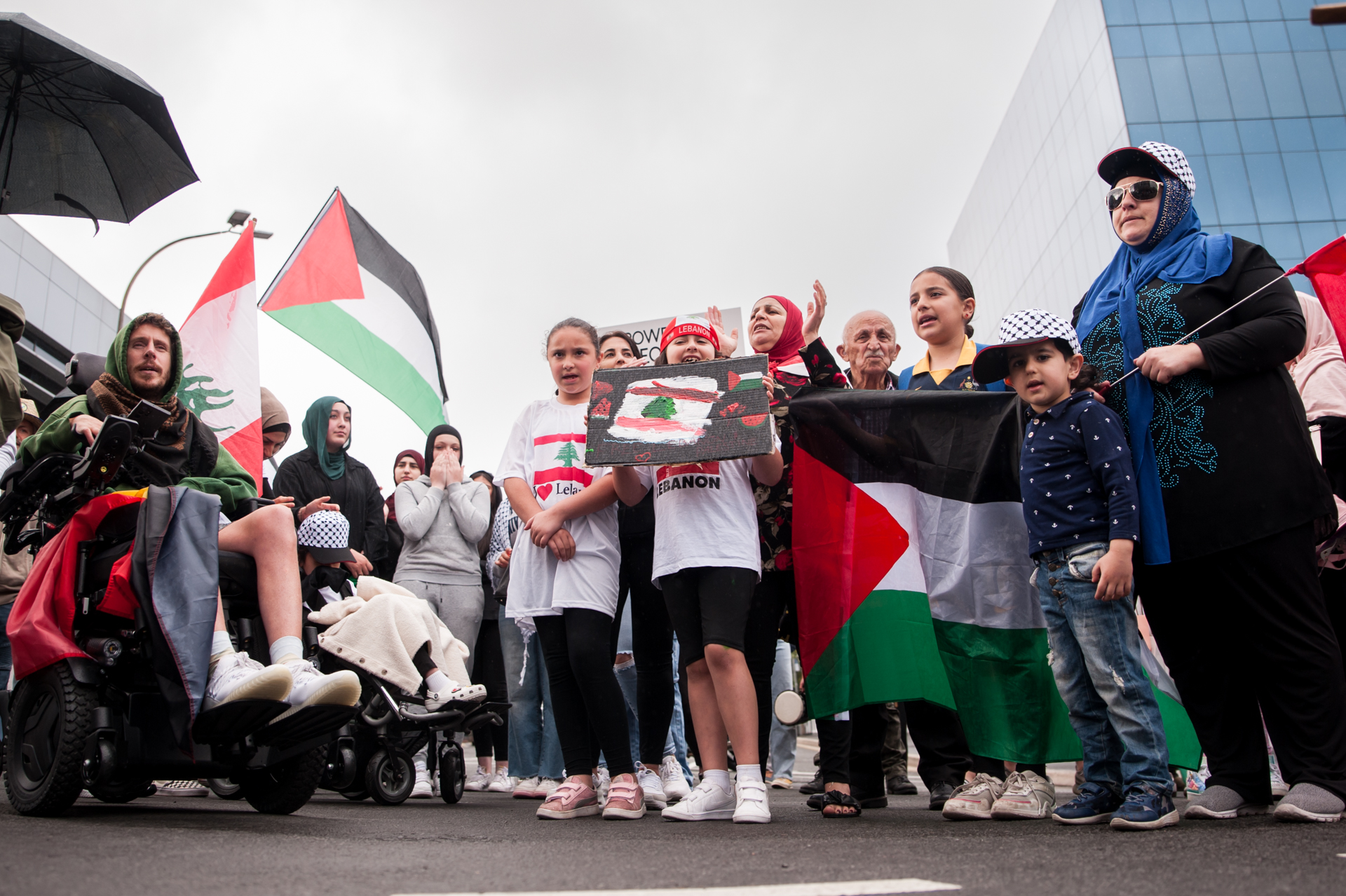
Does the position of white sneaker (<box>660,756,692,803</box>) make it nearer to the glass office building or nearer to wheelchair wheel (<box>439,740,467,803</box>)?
wheelchair wheel (<box>439,740,467,803</box>)

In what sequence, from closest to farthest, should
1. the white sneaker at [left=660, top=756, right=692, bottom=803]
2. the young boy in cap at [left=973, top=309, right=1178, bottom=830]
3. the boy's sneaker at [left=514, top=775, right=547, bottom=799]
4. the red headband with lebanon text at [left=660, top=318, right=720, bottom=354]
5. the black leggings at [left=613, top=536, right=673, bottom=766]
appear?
1. the young boy in cap at [left=973, top=309, right=1178, bottom=830]
2. the red headband with lebanon text at [left=660, top=318, right=720, bottom=354]
3. the black leggings at [left=613, top=536, right=673, bottom=766]
4. the white sneaker at [left=660, top=756, right=692, bottom=803]
5. the boy's sneaker at [left=514, top=775, right=547, bottom=799]

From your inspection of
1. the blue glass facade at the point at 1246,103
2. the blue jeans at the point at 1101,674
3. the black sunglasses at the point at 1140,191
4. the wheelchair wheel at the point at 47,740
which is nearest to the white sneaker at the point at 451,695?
the wheelchair wheel at the point at 47,740

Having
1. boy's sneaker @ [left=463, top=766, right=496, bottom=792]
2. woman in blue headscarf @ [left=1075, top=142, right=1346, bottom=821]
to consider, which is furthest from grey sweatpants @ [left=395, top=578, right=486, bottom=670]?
woman in blue headscarf @ [left=1075, top=142, right=1346, bottom=821]

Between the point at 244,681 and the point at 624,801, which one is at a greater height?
the point at 244,681

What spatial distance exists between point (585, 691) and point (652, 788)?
0.79 m

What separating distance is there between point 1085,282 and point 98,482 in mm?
37955

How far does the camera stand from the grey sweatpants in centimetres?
590

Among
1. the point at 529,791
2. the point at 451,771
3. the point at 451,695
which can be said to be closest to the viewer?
the point at 451,695

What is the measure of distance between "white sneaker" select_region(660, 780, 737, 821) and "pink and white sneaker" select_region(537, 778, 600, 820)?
1.32ft

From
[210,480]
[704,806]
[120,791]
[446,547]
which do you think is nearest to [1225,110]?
[446,547]

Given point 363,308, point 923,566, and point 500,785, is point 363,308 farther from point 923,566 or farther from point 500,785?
point 923,566

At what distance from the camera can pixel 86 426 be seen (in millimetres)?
3496

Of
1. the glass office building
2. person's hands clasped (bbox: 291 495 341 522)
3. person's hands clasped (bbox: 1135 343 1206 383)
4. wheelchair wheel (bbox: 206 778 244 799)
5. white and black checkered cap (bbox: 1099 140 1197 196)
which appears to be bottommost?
wheelchair wheel (bbox: 206 778 244 799)

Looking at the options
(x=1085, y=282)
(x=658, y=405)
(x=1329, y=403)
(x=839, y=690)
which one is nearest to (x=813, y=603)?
(x=839, y=690)
